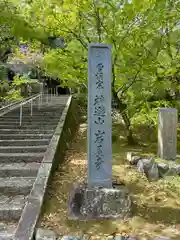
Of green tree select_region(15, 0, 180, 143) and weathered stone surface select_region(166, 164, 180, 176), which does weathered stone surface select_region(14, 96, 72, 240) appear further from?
green tree select_region(15, 0, 180, 143)

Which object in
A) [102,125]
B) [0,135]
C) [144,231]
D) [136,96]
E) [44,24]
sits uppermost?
[44,24]

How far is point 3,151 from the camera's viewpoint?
232 inches

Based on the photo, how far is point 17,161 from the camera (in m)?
5.42

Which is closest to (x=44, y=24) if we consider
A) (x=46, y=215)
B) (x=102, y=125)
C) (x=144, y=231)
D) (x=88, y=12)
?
(x=88, y=12)

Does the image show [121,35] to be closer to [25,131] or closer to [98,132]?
[98,132]

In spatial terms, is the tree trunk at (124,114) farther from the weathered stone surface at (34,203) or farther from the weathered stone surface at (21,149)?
the weathered stone surface at (34,203)

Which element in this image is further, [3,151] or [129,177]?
[3,151]

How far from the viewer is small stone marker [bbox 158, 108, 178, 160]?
6.16 m

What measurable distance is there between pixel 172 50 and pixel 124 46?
1797mm

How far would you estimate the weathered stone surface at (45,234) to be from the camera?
3344 millimetres

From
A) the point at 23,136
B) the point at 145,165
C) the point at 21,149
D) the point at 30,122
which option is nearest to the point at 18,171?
the point at 21,149

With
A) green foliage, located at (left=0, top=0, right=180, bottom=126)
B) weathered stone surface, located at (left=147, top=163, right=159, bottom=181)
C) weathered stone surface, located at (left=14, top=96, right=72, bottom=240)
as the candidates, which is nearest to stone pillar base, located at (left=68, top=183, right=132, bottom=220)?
weathered stone surface, located at (left=14, top=96, right=72, bottom=240)

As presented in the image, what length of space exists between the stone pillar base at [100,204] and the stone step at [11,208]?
2.29 feet

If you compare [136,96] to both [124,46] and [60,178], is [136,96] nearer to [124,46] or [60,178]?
[124,46]
